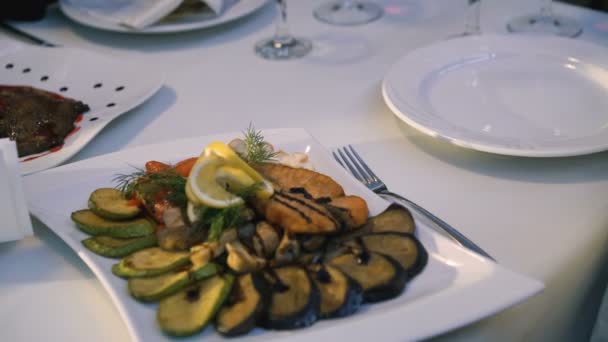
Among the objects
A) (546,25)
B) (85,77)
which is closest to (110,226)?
(85,77)

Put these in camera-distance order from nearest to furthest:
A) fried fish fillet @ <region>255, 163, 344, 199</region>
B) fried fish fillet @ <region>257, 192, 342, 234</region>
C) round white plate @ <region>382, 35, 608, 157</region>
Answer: fried fish fillet @ <region>257, 192, 342, 234</region>
fried fish fillet @ <region>255, 163, 344, 199</region>
round white plate @ <region>382, 35, 608, 157</region>

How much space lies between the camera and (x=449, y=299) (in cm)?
79

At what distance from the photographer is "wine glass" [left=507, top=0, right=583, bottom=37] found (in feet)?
5.52

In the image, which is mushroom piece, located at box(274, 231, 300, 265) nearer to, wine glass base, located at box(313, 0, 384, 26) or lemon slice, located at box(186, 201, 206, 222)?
lemon slice, located at box(186, 201, 206, 222)

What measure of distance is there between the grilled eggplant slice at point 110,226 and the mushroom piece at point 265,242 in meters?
0.15

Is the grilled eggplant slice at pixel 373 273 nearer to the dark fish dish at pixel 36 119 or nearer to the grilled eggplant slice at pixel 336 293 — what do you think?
the grilled eggplant slice at pixel 336 293

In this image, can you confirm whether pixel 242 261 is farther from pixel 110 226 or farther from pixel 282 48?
pixel 282 48

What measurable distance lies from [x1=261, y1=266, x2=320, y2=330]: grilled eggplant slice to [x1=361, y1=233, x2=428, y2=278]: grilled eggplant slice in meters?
0.11

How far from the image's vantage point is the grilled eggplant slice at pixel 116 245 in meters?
0.89

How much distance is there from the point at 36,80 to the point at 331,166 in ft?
2.50

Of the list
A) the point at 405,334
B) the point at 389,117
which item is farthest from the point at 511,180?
the point at 405,334

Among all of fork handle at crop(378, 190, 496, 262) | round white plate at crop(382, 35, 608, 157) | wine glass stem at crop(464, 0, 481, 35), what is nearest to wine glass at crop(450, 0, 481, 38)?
wine glass stem at crop(464, 0, 481, 35)

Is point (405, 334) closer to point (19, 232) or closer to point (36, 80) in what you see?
point (19, 232)

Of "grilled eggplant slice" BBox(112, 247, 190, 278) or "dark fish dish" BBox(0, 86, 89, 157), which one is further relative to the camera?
"dark fish dish" BBox(0, 86, 89, 157)
